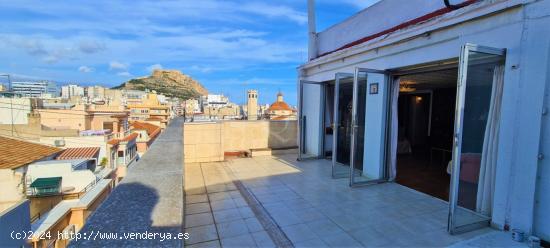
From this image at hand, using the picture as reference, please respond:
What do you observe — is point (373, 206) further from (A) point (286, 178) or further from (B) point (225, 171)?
(B) point (225, 171)

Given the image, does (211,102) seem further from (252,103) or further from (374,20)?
(374,20)

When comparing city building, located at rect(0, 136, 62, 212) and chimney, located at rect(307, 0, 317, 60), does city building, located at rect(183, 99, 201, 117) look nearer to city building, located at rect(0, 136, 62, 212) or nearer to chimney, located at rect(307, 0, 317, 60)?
chimney, located at rect(307, 0, 317, 60)

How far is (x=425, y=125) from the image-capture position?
9.07m

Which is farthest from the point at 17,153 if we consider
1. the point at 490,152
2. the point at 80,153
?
the point at 490,152

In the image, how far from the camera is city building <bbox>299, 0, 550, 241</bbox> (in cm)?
259

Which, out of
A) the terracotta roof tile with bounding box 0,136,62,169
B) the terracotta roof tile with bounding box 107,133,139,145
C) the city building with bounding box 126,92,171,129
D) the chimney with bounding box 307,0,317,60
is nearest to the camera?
the chimney with bounding box 307,0,317,60

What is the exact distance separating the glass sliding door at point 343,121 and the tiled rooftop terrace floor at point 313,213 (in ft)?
1.79

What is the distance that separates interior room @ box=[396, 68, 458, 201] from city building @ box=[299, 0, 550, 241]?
0.65m

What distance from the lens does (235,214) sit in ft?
11.0

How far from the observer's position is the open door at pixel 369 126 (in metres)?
4.57

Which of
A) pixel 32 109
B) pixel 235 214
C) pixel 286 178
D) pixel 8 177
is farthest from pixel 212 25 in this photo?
pixel 32 109

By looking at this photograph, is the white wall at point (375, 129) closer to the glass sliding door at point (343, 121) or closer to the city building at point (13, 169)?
the glass sliding door at point (343, 121)

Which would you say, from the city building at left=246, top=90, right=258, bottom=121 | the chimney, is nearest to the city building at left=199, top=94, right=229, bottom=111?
the city building at left=246, top=90, right=258, bottom=121

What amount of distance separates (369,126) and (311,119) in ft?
7.65
